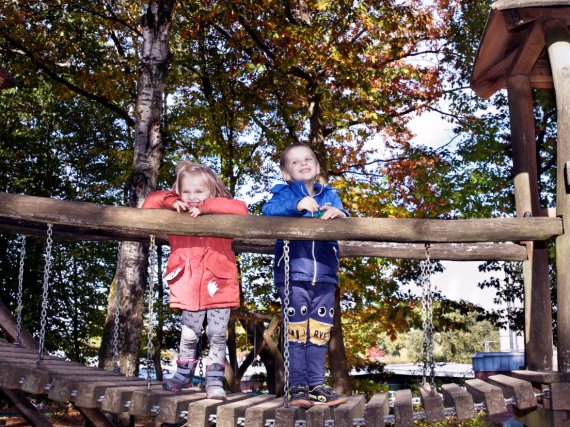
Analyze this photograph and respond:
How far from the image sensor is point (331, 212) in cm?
420

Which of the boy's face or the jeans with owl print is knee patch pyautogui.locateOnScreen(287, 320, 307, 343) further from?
the boy's face

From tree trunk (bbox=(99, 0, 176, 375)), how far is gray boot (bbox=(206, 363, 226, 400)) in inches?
169

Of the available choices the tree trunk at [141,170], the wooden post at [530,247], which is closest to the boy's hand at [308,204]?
the wooden post at [530,247]

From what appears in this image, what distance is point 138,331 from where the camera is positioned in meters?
8.47

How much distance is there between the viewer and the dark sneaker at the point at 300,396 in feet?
12.4

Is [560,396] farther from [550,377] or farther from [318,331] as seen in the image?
[318,331]

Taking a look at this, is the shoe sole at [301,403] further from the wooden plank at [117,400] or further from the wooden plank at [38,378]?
the wooden plank at [38,378]

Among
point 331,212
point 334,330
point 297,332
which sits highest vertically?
point 331,212

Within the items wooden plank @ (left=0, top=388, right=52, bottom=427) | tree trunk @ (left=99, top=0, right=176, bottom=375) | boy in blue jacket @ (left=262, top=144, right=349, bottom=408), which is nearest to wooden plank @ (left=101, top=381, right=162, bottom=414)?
boy in blue jacket @ (left=262, top=144, right=349, bottom=408)

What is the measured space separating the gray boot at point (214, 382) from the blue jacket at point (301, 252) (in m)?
0.70

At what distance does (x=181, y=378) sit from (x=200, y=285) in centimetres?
63

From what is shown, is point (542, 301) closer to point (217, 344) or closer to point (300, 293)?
point (300, 293)

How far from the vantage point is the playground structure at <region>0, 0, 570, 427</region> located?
12.2 feet

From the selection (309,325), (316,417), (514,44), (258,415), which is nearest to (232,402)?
(258,415)
